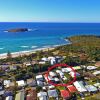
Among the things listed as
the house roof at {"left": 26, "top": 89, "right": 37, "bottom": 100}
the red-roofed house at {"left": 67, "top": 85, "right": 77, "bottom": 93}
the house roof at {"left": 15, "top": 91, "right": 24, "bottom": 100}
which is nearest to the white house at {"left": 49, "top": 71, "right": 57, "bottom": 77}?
the red-roofed house at {"left": 67, "top": 85, "right": 77, "bottom": 93}

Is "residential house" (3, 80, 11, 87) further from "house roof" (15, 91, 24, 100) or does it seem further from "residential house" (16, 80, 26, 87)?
"house roof" (15, 91, 24, 100)

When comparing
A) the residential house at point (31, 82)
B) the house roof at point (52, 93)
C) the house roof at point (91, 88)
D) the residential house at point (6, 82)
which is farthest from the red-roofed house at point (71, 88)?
the residential house at point (6, 82)

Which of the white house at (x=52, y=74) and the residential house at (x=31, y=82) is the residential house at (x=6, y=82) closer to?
the residential house at (x=31, y=82)

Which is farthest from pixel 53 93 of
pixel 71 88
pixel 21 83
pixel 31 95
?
pixel 21 83

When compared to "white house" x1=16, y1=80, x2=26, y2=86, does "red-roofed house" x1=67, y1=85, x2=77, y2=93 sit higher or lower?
higher

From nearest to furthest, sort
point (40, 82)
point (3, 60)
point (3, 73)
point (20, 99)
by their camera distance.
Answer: point (20, 99) → point (40, 82) → point (3, 73) → point (3, 60)

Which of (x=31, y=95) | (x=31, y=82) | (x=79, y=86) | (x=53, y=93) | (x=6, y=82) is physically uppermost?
(x=79, y=86)

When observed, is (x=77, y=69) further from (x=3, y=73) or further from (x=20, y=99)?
(x=20, y=99)

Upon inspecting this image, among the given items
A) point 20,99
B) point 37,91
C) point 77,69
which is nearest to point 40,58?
point 77,69

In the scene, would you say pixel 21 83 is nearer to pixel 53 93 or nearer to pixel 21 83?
pixel 21 83

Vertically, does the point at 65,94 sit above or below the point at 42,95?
above

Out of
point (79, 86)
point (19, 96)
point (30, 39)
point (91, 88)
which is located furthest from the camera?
point (30, 39)
